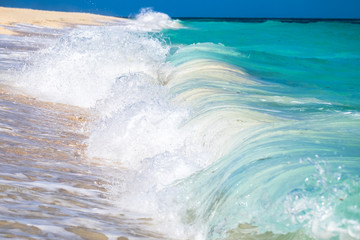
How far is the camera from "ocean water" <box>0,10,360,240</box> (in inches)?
108

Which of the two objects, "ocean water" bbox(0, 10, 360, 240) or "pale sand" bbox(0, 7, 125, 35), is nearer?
"ocean water" bbox(0, 10, 360, 240)

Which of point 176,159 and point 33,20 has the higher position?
point 33,20

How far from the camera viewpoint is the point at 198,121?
5352 mm

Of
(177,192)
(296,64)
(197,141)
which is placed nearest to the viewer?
(177,192)

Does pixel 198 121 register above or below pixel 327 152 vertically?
above

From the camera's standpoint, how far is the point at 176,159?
160 inches

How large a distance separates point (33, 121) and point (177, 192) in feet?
8.73

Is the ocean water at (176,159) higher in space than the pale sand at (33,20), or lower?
lower

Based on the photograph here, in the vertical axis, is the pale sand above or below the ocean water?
above

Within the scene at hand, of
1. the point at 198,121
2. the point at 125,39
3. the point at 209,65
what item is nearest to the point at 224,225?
the point at 198,121

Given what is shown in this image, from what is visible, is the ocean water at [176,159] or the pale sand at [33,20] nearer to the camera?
the ocean water at [176,159]

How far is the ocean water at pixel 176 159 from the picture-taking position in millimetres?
2736

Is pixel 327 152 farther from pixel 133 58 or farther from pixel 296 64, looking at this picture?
Result: pixel 296 64

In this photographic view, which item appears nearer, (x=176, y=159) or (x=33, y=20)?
(x=176, y=159)
